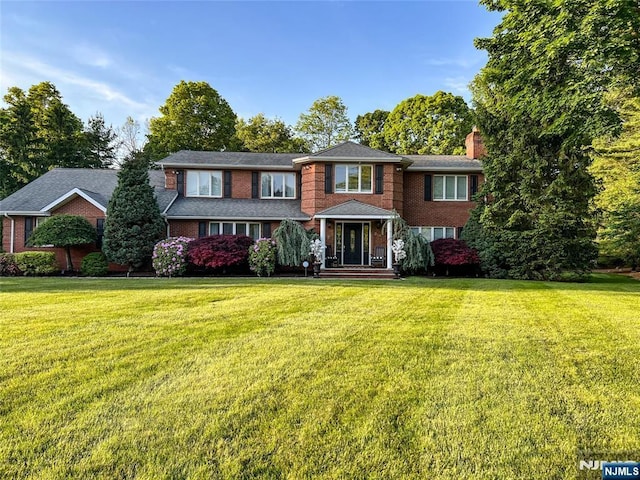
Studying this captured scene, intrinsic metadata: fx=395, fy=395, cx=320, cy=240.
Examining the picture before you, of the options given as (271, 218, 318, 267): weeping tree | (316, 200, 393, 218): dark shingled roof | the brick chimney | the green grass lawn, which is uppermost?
the brick chimney

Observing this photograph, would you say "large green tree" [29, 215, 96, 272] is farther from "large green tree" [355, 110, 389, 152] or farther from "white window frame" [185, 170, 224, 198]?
"large green tree" [355, 110, 389, 152]

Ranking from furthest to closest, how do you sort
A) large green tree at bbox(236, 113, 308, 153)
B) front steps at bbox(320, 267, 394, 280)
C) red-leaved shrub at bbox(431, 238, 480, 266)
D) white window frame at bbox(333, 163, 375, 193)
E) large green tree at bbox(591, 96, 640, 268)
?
1. large green tree at bbox(236, 113, 308, 153)
2. white window frame at bbox(333, 163, 375, 193)
3. red-leaved shrub at bbox(431, 238, 480, 266)
4. front steps at bbox(320, 267, 394, 280)
5. large green tree at bbox(591, 96, 640, 268)

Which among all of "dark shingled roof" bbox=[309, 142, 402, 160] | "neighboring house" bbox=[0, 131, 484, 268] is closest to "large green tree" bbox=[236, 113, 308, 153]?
"neighboring house" bbox=[0, 131, 484, 268]

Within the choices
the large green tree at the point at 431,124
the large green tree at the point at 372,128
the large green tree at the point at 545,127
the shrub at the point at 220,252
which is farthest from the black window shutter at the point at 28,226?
the large green tree at the point at 372,128

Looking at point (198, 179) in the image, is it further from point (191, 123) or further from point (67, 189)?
point (191, 123)

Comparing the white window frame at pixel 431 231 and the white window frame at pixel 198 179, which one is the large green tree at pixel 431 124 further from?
the white window frame at pixel 198 179

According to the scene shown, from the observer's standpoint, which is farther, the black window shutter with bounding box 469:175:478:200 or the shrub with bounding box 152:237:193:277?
the black window shutter with bounding box 469:175:478:200

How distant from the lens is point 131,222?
56.0ft

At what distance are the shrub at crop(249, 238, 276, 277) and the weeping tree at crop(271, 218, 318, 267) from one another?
338 millimetres

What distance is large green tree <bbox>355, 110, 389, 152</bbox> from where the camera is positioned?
41.6 m

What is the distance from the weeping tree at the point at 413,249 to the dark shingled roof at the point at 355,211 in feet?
1.96

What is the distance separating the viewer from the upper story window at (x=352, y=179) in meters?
18.8

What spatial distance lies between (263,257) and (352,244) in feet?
16.0

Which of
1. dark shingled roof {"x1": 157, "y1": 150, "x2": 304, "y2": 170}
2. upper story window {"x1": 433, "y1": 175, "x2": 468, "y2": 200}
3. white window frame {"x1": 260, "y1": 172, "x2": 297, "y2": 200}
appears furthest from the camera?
white window frame {"x1": 260, "y1": 172, "x2": 297, "y2": 200}
